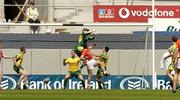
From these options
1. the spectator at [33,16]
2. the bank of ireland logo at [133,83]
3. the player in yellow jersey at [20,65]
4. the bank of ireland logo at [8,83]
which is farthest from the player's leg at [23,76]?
the spectator at [33,16]

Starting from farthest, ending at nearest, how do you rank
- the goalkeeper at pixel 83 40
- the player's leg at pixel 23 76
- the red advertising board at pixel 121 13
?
1. the red advertising board at pixel 121 13
2. the goalkeeper at pixel 83 40
3. the player's leg at pixel 23 76

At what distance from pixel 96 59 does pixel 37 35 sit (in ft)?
10.7

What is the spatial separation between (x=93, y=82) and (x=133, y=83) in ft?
5.32

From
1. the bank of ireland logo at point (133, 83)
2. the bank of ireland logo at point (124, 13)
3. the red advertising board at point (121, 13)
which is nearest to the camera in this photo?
the bank of ireland logo at point (133, 83)

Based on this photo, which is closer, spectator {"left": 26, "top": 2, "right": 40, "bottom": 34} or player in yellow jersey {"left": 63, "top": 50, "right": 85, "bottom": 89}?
player in yellow jersey {"left": 63, "top": 50, "right": 85, "bottom": 89}

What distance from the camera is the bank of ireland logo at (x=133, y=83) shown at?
101 feet

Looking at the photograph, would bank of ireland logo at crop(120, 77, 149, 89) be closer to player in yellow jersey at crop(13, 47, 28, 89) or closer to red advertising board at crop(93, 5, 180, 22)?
player in yellow jersey at crop(13, 47, 28, 89)

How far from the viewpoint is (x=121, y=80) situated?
103 feet

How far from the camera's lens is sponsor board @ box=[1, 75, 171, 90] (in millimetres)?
30703

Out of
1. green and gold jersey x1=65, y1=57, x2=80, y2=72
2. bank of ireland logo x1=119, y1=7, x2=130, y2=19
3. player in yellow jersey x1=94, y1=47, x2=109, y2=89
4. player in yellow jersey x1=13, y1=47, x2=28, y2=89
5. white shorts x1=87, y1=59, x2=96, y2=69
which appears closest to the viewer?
green and gold jersey x1=65, y1=57, x2=80, y2=72

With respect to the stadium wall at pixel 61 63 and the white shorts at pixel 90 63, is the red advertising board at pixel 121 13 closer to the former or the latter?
the stadium wall at pixel 61 63

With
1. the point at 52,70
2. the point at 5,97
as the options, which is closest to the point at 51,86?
the point at 52,70

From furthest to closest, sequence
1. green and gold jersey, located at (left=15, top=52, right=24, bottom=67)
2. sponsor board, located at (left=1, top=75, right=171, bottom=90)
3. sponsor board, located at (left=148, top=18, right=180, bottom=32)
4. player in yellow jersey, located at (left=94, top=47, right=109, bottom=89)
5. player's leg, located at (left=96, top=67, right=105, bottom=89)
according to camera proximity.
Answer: sponsor board, located at (left=148, top=18, right=180, bottom=32), sponsor board, located at (left=1, top=75, right=171, bottom=90), player in yellow jersey, located at (left=94, top=47, right=109, bottom=89), player's leg, located at (left=96, top=67, right=105, bottom=89), green and gold jersey, located at (left=15, top=52, right=24, bottom=67)

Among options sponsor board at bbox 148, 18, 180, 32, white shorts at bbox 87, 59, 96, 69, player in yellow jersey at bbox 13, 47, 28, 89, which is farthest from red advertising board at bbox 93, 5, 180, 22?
white shorts at bbox 87, 59, 96, 69
